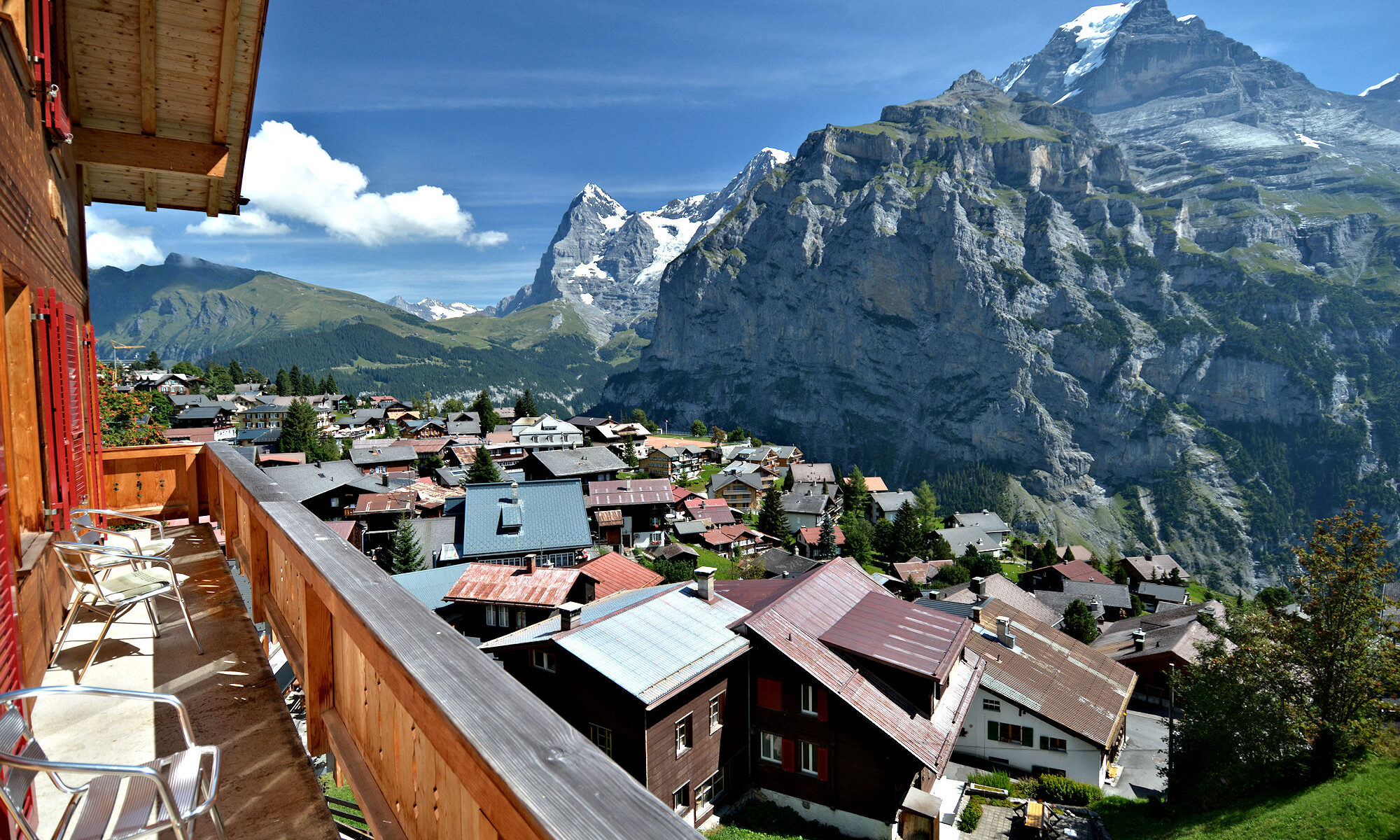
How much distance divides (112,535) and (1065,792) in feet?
97.1

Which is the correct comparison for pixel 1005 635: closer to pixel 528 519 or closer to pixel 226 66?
pixel 528 519

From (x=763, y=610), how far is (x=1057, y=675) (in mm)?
18129

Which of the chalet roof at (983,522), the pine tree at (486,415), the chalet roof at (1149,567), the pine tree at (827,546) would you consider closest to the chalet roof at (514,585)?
the pine tree at (827,546)

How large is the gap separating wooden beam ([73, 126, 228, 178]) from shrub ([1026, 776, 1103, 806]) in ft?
99.5

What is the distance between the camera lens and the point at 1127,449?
157750 mm

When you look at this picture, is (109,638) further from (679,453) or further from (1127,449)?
(1127,449)

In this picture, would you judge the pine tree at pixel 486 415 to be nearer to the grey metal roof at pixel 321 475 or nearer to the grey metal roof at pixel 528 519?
the grey metal roof at pixel 321 475

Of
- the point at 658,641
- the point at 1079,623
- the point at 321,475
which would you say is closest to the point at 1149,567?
the point at 1079,623

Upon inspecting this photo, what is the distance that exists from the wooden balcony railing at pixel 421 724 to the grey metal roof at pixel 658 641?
42.7ft

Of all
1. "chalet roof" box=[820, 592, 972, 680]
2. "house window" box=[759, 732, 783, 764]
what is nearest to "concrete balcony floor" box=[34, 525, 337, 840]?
"house window" box=[759, 732, 783, 764]

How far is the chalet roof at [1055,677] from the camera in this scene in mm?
26391

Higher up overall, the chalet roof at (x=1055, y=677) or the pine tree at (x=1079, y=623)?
the chalet roof at (x=1055, y=677)

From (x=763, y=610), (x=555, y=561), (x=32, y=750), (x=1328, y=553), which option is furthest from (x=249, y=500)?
(x=555, y=561)

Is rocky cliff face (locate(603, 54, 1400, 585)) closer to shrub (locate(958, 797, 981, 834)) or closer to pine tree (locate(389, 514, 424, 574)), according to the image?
shrub (locate(958, 797, 981, 834))
